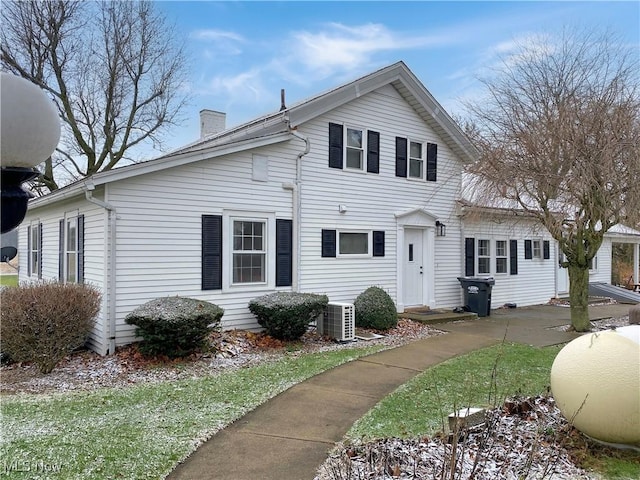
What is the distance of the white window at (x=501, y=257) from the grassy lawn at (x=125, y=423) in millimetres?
10008

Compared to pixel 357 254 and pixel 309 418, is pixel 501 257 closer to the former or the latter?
pixel 357 254

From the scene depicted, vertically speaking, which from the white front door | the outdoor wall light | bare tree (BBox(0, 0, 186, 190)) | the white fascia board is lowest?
the white front door

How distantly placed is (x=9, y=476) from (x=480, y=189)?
1013cm

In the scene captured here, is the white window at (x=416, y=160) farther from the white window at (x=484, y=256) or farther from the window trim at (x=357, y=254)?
the white window at (x=484, y=256)

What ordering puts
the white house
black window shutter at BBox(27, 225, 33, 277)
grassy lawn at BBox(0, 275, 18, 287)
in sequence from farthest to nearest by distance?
grassy lawn at BBox(0, 275, 18, 287) → black window shutter at BBox(27, 225, 33, 277) → the white house

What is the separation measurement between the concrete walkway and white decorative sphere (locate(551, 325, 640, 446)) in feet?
3.47

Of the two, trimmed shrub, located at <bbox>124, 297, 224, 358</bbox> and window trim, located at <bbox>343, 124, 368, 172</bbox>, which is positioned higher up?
window trim, located at <bbox>343, 124, 368, 172</bbox>

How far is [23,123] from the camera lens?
2.01m

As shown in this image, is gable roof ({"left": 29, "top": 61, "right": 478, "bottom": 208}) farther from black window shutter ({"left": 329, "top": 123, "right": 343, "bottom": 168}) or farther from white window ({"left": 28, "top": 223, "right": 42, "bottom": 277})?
white window ({"left": 28, "top": 223, "right": 42, "bottom": 277})

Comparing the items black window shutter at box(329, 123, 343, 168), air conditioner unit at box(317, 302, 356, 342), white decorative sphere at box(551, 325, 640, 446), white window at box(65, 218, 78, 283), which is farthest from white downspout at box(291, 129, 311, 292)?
white decorative sphere at box(551, 325, 640, 446)

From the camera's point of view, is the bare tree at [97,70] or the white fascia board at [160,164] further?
the bare tree at [97,70]

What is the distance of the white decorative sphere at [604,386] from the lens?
13.3 ft

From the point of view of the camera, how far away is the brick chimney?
54.6 ft

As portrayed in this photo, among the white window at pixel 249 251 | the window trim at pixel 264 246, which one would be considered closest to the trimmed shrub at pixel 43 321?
the window trim at pixel 264 246
